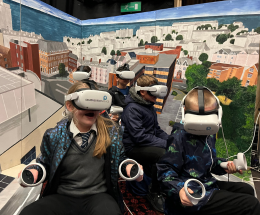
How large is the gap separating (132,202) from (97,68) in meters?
2.57

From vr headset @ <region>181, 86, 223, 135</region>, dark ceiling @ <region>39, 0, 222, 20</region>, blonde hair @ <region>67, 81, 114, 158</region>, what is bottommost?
blonde hair @ <region>67, 81, 114, 158</region>

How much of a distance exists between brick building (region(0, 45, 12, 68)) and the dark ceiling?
1.17m

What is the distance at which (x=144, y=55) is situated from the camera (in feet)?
10.6

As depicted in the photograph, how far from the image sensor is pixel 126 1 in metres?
3.19

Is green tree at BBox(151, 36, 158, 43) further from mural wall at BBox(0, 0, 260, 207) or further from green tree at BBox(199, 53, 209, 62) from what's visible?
green tree at BBox(199, 53, 209, 62)

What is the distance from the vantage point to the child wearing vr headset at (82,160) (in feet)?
3.51

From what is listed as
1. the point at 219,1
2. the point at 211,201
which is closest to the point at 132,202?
the point at 211,201

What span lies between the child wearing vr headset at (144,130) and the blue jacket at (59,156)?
A: 61 cm

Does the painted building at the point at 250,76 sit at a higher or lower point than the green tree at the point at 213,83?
higher

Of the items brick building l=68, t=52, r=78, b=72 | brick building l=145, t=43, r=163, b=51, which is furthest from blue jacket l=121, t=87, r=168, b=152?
brick building l=68, t=52, r=78, b=72

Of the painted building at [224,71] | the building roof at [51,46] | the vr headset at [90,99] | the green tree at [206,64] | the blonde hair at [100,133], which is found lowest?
the blonde hair at [100,133]

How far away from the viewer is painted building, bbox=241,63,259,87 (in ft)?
8.38

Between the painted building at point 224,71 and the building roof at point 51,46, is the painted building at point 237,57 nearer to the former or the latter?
the painted building at point 224,71

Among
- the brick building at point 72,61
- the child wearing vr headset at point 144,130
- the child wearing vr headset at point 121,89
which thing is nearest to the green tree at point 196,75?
the child wearing vr headset at point 121,89
